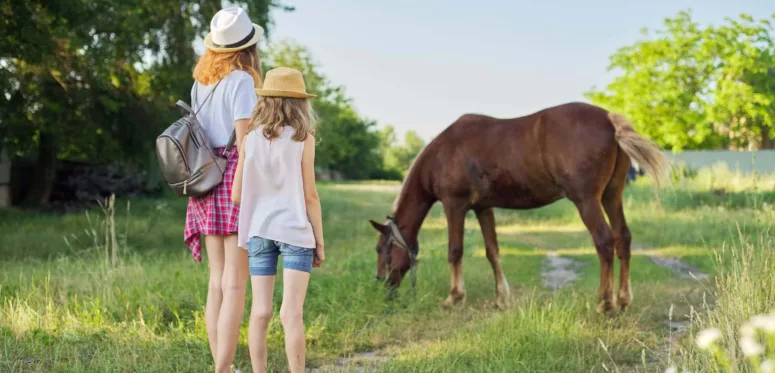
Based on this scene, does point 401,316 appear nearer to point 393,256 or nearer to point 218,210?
point 393,256

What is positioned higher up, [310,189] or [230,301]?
[310,189]

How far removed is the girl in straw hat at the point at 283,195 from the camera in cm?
345

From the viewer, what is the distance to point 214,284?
3852 mm

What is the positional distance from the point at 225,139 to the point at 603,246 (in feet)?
11.7

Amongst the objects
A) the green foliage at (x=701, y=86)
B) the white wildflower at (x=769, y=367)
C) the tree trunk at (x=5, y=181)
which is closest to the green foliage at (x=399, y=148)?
the green foliage at (x=701, y=86)

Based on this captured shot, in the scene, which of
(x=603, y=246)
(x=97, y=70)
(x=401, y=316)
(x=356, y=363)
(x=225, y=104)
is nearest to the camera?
(x=225, y=104)

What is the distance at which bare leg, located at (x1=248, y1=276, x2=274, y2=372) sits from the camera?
11.6 ft

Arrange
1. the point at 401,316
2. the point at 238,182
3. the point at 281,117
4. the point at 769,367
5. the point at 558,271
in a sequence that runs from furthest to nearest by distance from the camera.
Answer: the point at 558,271, the point at 401,316, the point at 238,182, the point at 281,117, the point at 769,367

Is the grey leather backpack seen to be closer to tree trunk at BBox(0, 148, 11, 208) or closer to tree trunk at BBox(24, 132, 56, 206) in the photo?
tree trunk at BBox(24, 132, 56, 206)

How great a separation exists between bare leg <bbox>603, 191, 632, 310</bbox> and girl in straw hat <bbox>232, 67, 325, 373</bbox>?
3.57 metres

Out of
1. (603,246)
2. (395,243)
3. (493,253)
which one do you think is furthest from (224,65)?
(493,253)

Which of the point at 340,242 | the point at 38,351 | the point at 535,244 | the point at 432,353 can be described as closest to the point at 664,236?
the point at 535,244

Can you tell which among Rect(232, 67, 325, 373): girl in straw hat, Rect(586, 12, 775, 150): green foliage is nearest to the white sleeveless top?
Rect(232, 67, 325, 373): girl in straw hat

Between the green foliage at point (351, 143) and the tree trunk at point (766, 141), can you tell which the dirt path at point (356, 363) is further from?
the green foliage at point (351, 143)
